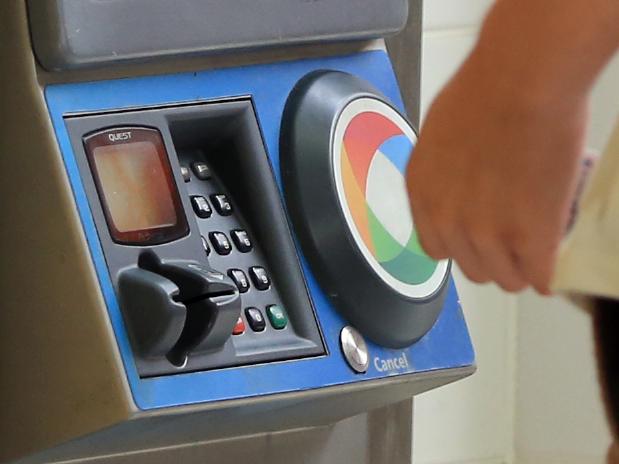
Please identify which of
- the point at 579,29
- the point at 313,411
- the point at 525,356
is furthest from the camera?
the point at 525,356

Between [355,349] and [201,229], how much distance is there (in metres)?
0.10

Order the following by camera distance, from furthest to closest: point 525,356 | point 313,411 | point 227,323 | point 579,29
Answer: point 525,356 → point 313,411 → point 227,323 → point 579,29

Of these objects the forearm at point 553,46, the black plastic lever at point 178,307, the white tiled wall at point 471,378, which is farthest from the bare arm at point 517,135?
the white tiled wall at point 471,378

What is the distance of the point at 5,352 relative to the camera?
2.04 feet

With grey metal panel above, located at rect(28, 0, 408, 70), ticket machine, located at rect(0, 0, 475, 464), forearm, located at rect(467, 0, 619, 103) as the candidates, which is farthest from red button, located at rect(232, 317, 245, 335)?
forearm, located at rect(467, 0, 619, 103)

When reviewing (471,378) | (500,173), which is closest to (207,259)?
(500,173)

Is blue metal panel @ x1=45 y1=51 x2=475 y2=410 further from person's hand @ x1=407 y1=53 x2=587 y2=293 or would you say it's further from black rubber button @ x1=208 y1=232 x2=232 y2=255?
person's hand @ x1=407 y1=53 x2=587 y2=293

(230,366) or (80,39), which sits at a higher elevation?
(80,39)

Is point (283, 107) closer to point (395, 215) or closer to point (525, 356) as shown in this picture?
point (395, 215)

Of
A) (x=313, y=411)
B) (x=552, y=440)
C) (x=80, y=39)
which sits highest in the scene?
(x=80, y=39)

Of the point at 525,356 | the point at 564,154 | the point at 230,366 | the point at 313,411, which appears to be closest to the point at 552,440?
the point at 525,356

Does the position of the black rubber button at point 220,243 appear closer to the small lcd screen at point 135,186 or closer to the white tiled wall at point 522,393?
the small lcd screen at point 135,186

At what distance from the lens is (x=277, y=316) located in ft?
2.00

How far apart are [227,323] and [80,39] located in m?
0.14
